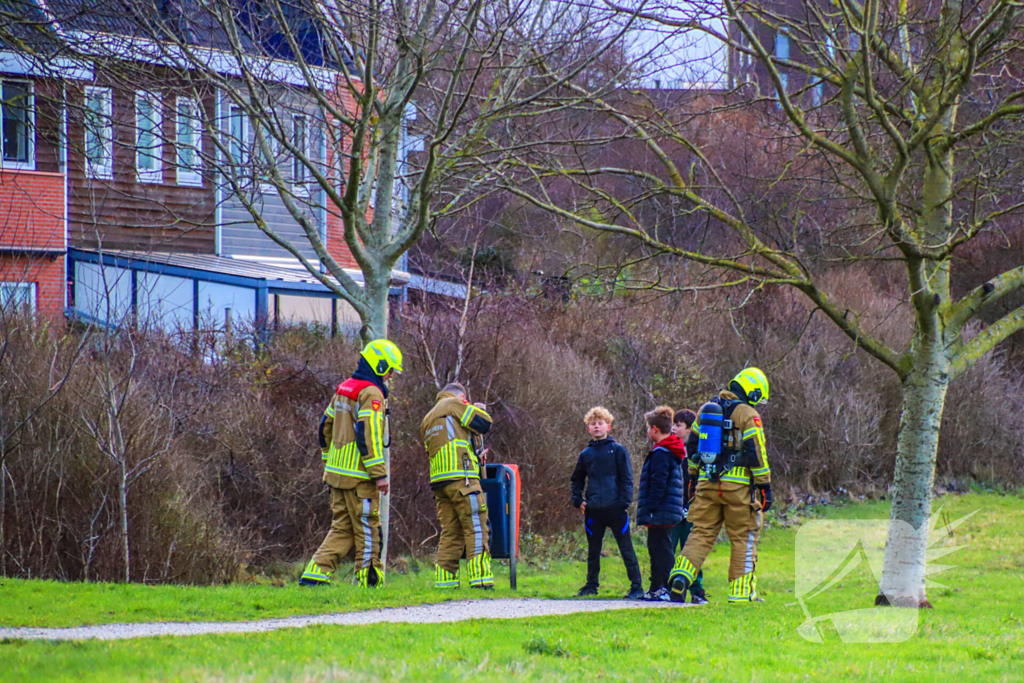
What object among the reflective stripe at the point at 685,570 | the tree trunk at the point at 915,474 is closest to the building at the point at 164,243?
the reflective stripe at the point at 685,570

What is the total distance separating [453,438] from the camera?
32.0 feet

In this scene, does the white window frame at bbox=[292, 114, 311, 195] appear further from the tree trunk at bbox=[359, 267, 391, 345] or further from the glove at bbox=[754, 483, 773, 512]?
the glove at bbox=[754, 483, 773, 512]

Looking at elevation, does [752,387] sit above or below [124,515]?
above

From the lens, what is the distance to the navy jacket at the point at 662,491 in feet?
Answer: 32.1

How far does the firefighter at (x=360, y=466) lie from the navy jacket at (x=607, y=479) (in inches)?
74.7

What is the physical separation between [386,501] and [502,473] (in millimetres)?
1509

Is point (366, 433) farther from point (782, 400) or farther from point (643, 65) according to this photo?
point (782, 400)

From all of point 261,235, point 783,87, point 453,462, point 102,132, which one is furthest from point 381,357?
point 261,235

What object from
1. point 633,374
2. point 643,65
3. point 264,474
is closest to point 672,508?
point 643,65

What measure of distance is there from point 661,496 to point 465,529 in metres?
1.85

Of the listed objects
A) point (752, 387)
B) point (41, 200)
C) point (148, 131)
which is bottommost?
point (752, 387)

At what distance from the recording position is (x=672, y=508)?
9789 millimetres

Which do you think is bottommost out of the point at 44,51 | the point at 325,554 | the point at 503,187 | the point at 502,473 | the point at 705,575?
the point at 705,575

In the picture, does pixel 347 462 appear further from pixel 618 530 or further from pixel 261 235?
A: pixel 261 235
